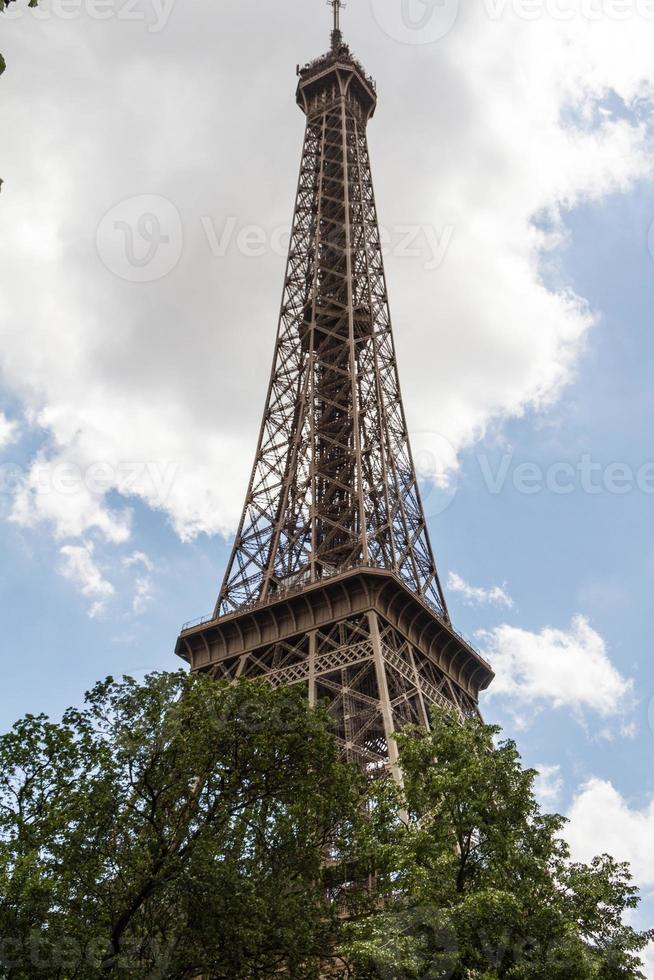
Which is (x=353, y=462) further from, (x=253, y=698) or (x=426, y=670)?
(x=253, y=698)

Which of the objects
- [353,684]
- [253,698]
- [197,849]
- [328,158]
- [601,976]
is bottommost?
[601,976]

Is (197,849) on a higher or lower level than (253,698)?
lower

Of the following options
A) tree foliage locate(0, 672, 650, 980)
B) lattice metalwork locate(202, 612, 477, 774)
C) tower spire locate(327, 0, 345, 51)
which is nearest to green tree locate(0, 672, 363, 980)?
tree foliage locate(0, 672, 650, 980)

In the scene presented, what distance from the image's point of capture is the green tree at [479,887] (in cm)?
1947

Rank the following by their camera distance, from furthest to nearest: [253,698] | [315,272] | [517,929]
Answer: [315,272], [253,698], [517,929]

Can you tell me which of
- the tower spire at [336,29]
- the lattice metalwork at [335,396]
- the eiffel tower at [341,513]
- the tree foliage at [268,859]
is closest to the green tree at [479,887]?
the tree foliage at [268,859]

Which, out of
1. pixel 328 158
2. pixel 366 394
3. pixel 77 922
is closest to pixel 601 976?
pixel 77 922

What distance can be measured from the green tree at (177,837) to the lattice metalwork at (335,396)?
21.5 meters

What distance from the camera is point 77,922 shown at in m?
20.2

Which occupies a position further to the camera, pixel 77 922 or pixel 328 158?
pixel 328 158

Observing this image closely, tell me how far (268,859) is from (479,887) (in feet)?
17.0

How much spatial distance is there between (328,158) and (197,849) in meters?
59.2

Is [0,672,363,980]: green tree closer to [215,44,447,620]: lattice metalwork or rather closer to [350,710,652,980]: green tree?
[350,710,652,980]: green tree

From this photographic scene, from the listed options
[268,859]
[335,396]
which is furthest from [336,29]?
[268,859]
